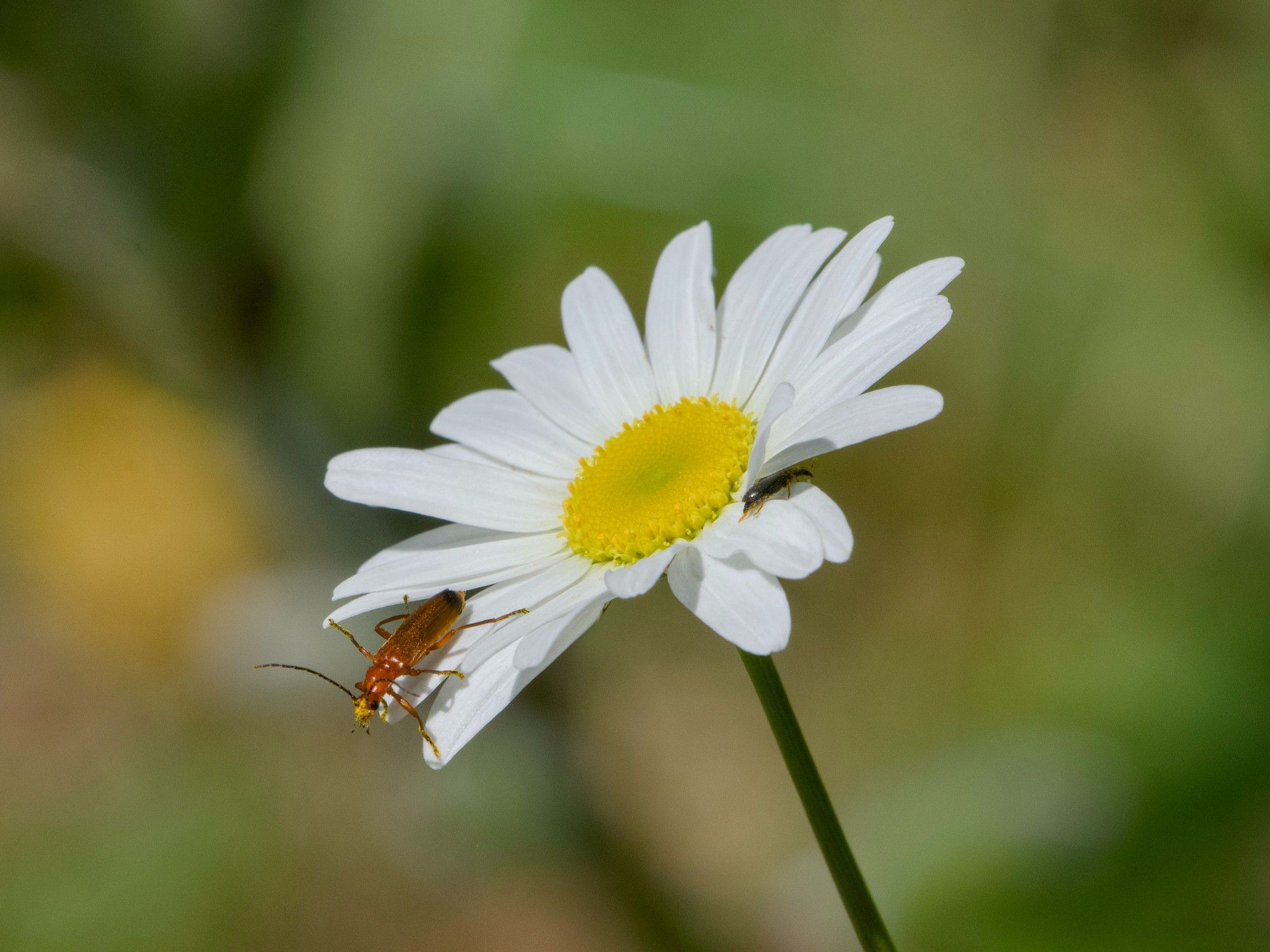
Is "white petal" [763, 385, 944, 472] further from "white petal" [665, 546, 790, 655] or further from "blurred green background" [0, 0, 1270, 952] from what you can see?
"blurred green background" [0, 0, 1270, 952]

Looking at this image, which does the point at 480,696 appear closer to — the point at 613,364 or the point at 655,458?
the point at 655,458

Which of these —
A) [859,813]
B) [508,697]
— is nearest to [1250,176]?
[859,813]

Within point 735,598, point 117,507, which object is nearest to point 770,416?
point 735,598

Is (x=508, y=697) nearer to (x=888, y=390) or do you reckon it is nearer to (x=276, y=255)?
(x=888, y=390)

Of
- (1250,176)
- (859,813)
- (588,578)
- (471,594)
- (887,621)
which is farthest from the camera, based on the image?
(887,621)

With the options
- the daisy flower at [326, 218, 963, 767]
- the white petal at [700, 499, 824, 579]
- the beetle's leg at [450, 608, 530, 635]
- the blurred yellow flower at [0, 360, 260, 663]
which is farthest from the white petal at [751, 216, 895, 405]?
the blurred yellow flower at [0, 360, 260, 663]
